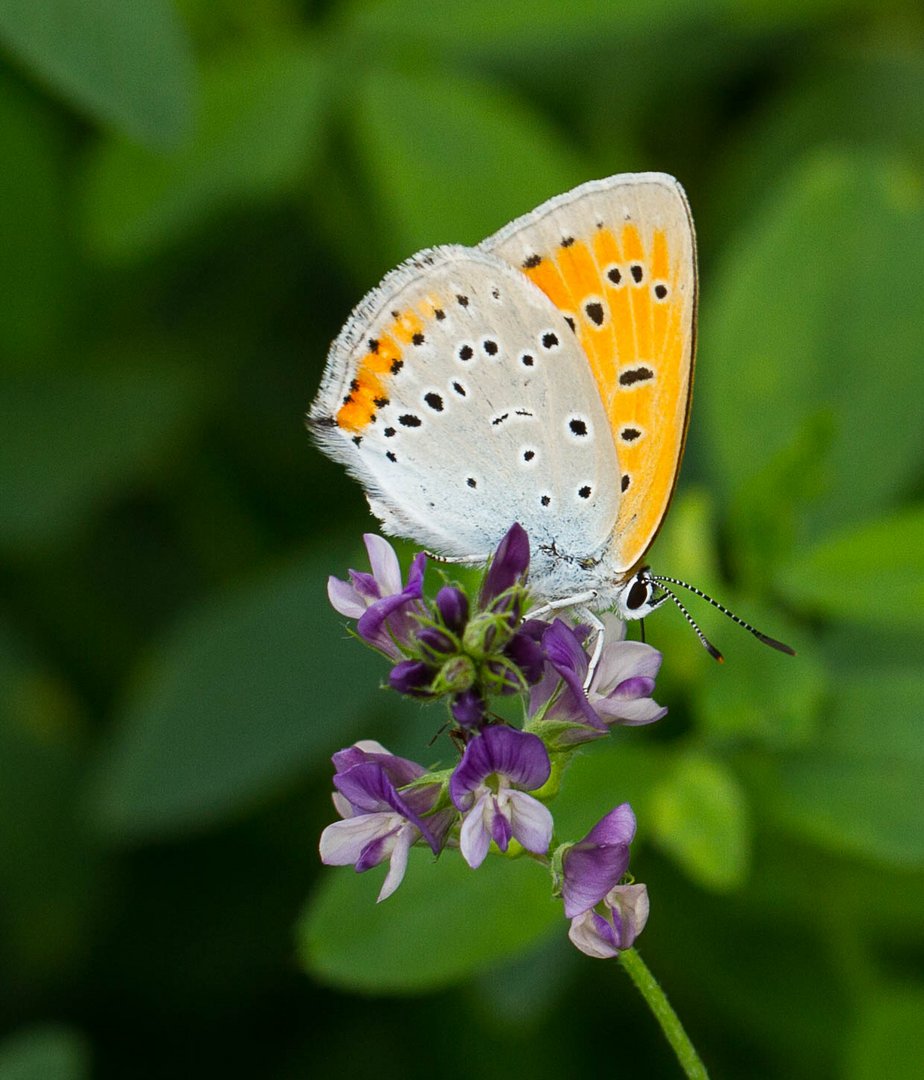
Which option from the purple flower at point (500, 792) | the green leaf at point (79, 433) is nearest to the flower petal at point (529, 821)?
the purple flower at point (500, 792)

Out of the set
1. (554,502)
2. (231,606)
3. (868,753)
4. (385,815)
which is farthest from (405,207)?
(385,815)

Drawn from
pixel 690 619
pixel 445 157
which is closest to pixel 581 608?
pixel 690 619

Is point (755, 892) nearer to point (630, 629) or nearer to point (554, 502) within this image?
point (630, 629)

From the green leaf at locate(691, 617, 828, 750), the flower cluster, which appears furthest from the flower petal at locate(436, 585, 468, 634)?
the green leaf at locate(691, 617, 828, 750)

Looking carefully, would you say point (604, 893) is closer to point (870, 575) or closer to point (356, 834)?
point (356, 834)

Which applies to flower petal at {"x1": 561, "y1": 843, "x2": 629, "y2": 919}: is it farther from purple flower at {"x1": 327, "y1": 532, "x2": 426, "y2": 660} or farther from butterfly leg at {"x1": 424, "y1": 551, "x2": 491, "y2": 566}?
butterfly leg at {"x1": 424, "y1": 551, "x2": 491, "y2": 566}

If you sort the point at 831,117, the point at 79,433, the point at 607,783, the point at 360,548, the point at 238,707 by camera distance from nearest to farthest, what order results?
the point at 607,783
the point at 360,548
the point at 238,707
the point at 79,433
the point at 831,117

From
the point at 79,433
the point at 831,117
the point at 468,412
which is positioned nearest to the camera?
the point at 468,412
